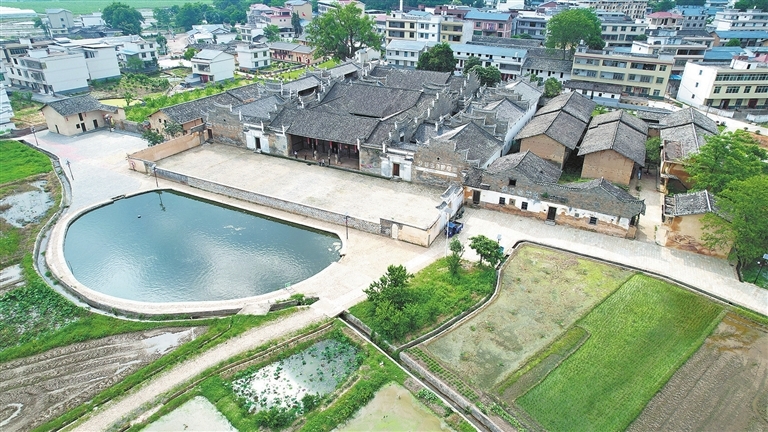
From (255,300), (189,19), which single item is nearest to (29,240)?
(255,300)

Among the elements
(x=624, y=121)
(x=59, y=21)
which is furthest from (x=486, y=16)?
(x=59, y=21)

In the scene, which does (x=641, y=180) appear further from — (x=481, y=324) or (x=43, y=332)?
(x=43, y=332)

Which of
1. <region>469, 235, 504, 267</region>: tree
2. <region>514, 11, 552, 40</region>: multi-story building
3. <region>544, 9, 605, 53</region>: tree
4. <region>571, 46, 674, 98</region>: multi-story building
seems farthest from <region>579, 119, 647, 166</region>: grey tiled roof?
<region>514, 11, 552, 40</region>: multi-story building

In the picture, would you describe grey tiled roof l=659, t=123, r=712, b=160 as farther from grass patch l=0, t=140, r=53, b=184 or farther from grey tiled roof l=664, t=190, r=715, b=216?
grass patch l=0, t=140, r=53, b=184

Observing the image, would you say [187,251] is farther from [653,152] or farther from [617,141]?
[653,152]

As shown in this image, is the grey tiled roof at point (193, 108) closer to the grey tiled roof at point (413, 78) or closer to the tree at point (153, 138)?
the tree at point (153, 138)

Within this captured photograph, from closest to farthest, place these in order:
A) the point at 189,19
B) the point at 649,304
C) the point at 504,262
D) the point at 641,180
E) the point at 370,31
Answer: the point at 649,304 < the point at 504,262 < the point at 641,180 < the point at 370,31 < the point at 189,19
